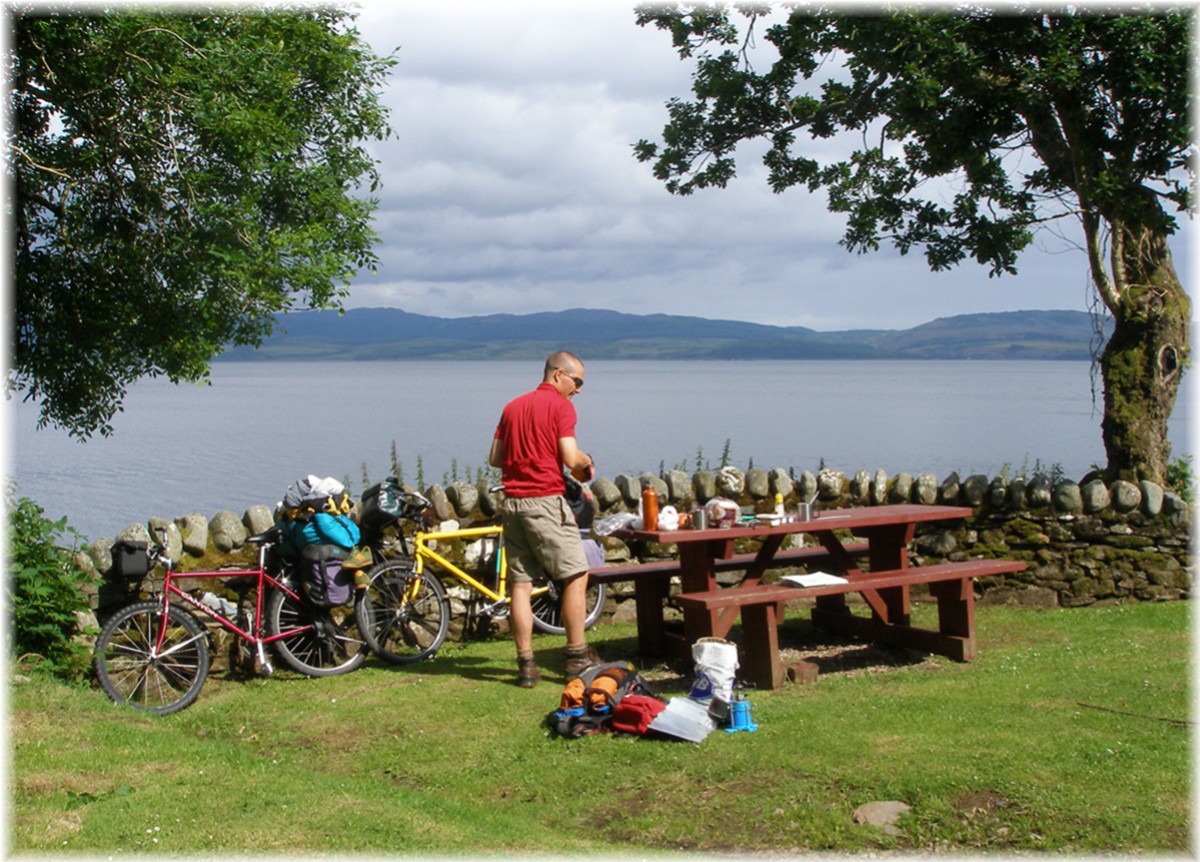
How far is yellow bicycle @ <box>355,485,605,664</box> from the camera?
27.9ft

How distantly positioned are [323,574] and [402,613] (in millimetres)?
678

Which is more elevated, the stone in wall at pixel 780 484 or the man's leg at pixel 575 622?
the stone in wall at pixel 780 484

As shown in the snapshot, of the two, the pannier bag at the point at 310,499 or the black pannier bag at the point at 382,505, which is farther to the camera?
the black pannier bag at the point at 382,505

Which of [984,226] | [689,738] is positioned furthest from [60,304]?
[984,226]

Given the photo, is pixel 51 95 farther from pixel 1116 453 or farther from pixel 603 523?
pixel 1116 453

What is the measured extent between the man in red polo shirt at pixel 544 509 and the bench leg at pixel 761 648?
948 millimetres

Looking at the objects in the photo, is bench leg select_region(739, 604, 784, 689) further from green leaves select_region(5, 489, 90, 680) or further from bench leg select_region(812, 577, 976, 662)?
green leaves select_region(5, 489, 90, 680)

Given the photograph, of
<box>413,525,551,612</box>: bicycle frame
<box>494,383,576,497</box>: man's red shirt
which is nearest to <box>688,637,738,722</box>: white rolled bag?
<box>494,383,576,497</box>: man's red shirt

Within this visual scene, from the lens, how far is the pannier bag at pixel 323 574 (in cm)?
815

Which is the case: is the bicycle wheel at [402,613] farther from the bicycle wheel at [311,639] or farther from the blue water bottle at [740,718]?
the blue water bottle at [740,718]

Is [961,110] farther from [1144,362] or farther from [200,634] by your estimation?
[200,634]

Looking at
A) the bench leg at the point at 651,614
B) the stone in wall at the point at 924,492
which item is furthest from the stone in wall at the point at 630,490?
the stone in wall at the point at 924,492

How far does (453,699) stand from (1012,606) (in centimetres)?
485

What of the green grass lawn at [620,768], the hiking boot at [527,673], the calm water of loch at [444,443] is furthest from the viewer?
the calm water of loch at [444,443]
